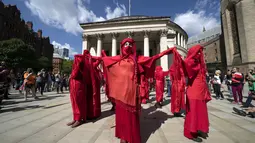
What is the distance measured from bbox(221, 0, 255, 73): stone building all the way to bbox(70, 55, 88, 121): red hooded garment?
115ft

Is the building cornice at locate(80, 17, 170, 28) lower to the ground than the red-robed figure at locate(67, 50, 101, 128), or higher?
higher

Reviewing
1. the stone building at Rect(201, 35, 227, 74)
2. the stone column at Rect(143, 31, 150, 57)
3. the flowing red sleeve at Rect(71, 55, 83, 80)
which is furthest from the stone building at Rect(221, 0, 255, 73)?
the flowing red sleeve at Rect(71, 55, 83, 80)

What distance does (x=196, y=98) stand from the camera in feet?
10.2

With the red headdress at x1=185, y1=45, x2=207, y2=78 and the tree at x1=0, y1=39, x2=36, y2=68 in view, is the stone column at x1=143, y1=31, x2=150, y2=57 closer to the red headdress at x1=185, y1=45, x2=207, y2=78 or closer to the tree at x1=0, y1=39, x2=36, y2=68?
the red headdress at x1=185, y1=45, x2=207, y2=78

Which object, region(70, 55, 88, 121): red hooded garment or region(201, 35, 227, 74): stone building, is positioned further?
region(201, 35, 227, 74): stone building

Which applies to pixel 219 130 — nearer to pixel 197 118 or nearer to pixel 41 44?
pixel 197 118

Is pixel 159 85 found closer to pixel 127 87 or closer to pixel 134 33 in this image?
pixel 127 87

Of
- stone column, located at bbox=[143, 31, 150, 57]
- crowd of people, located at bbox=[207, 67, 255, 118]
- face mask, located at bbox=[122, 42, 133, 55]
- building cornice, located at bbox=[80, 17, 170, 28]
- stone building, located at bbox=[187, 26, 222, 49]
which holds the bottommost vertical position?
crowd of people, located at bbox=[207, 67, 255, 118]

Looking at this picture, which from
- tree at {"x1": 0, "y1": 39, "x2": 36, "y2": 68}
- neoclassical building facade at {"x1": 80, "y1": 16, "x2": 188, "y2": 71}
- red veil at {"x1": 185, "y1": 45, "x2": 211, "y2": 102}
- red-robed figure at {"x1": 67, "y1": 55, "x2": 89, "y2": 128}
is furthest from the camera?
tree at {"x1": 0, "y1": 39, "x2": 36, "y2": 68}

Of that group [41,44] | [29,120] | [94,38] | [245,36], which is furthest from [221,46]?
[41,44]

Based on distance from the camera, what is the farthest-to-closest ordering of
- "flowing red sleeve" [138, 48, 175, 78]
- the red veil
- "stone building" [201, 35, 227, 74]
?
"stone building" [201, 35, 227, 74] → the red veil → "flowing red sleeve" [138, 48, 175, 78]

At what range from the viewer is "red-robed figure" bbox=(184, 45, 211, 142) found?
9.88 feet

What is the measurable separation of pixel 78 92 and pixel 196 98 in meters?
3.21

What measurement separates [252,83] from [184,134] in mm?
5059
